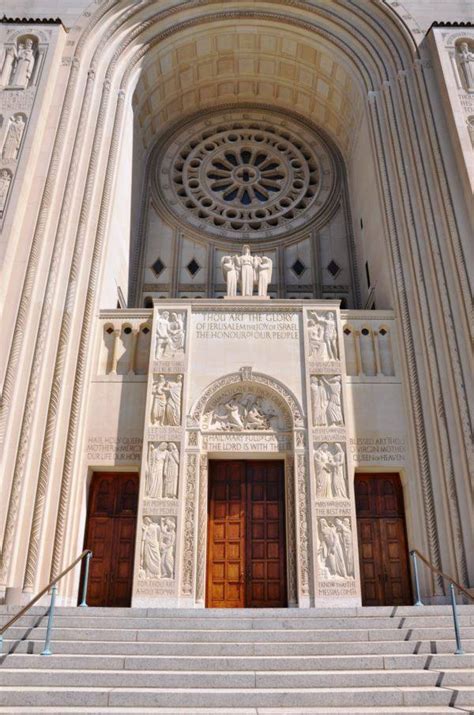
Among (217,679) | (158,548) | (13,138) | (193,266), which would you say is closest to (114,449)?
(158,548)

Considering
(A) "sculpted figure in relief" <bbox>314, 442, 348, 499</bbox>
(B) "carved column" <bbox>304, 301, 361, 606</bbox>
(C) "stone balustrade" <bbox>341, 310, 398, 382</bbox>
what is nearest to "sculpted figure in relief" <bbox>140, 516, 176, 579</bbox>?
(B) "carved column" <bbox>304, 301, 361, 606</bbox>

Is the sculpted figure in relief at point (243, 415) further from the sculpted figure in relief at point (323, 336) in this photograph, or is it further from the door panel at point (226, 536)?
the sculpted figure in relief at point (323, 336)

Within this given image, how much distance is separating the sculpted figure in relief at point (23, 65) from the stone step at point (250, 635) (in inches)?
500

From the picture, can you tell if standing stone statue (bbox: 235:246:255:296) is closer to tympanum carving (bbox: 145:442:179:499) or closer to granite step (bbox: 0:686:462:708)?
tympanum carving (bbox: 145:442:179:499)

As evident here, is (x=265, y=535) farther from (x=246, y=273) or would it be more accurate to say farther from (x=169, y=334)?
(x=246, y=273)

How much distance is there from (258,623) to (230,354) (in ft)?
19.6

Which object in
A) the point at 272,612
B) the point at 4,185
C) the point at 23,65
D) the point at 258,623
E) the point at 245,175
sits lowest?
the point at 258,623

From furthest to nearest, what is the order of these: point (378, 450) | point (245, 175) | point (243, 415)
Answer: point (245, 175)
point (243, 415)
point (378, 450)

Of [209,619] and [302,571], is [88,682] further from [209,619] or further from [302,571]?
[302,571]

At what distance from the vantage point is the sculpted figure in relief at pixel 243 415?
466 inches

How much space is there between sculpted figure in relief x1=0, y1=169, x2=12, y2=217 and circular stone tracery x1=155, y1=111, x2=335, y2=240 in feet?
21.6

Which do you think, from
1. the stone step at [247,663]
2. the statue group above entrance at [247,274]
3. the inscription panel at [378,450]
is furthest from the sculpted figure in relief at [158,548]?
the statue group above entrance at [247,274]

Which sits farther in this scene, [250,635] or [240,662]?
[250,635]

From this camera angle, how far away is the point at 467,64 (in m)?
14.1
